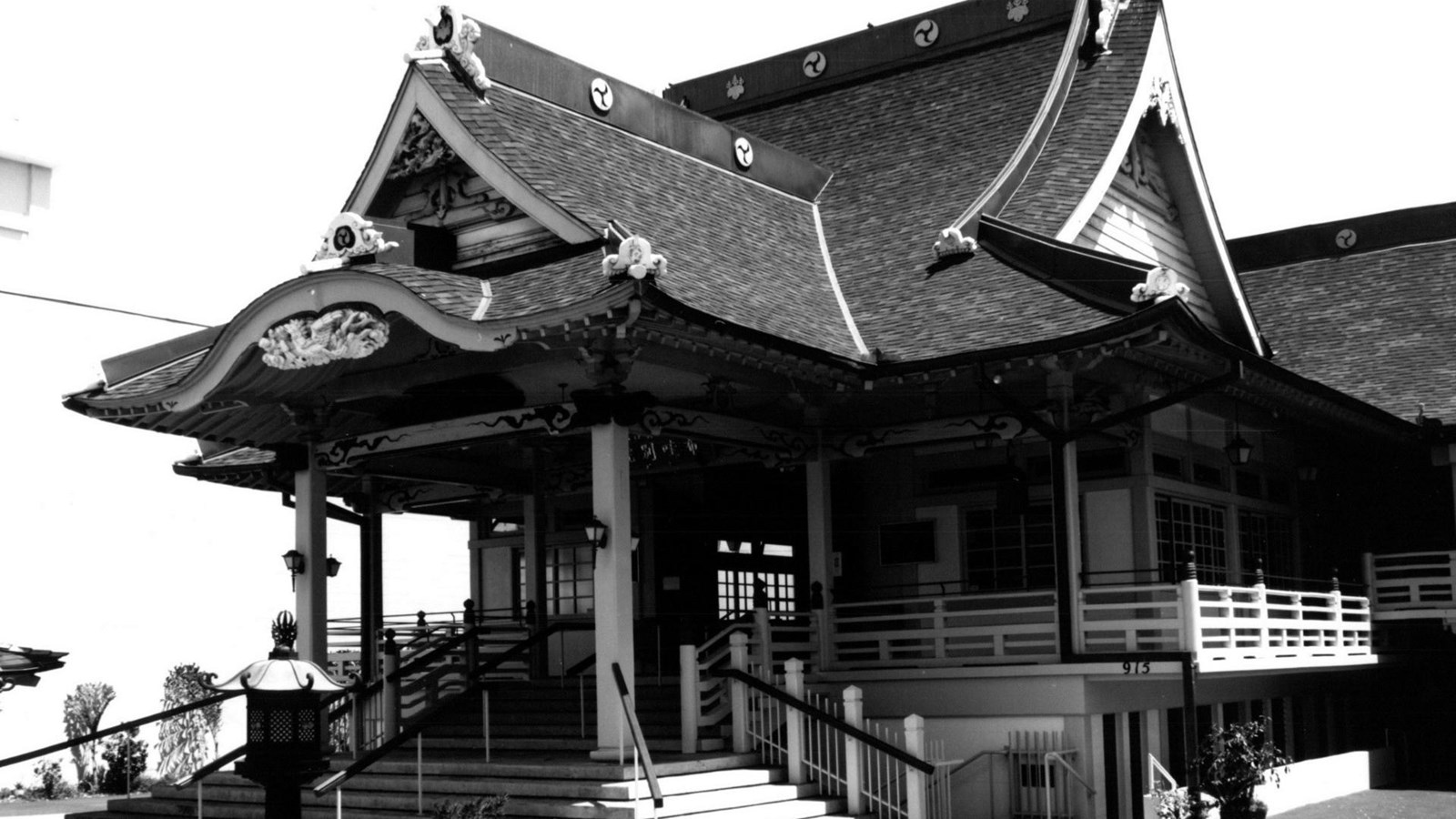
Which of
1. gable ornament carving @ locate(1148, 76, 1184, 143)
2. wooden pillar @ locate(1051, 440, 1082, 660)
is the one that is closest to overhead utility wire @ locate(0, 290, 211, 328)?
gable ornament carving @ locate(1148, 76, 1184, 143)

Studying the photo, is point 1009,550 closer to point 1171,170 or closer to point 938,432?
point 938,432

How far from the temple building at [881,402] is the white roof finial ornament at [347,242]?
32 mm

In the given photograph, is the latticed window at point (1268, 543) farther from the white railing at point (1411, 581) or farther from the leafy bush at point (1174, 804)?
the leafy bush at point (1174, 804)

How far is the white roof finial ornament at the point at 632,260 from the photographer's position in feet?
45.2

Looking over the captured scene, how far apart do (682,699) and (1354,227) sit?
16692 mm

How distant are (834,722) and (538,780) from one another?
285 cm

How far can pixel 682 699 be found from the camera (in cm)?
1623

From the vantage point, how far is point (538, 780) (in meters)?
15.1

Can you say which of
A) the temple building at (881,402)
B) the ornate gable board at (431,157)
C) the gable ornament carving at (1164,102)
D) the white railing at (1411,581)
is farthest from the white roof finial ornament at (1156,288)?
the white railing at (1411,581)

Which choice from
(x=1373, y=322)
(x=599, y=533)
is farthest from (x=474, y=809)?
(x=1373, y=322)

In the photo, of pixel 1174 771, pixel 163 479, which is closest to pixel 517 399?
pixel 1174 771

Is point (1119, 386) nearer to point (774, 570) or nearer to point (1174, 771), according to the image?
point (1174, 771)

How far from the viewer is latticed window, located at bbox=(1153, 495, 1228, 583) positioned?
64.7 feet

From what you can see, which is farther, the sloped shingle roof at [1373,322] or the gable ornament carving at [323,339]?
the sloped shingle roof at [1373,322]
